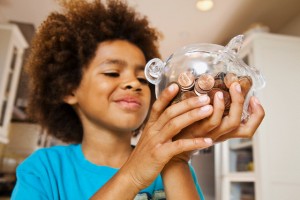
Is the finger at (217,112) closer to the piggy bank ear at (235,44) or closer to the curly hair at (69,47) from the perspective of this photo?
the piggy bank ear at (235,44)

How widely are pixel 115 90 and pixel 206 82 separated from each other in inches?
11.2

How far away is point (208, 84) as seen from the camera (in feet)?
1.01

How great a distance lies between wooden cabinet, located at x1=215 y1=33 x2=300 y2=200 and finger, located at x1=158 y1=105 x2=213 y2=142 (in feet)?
2.91

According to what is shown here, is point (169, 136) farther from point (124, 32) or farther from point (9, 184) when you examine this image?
point (9, 184)

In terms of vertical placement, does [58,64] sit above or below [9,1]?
below

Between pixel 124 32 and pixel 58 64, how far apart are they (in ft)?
0.63

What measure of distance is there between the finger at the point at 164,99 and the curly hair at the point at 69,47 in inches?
14.2

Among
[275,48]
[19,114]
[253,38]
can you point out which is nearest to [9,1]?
[19,114]

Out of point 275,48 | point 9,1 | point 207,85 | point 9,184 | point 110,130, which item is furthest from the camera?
point 9,184

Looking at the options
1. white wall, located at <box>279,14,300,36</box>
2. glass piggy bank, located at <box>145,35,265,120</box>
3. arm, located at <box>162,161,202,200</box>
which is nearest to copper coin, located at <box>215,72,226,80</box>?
glass piggy bank, located at <box>145,35,265,120</box>

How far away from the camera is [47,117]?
32.4 inches

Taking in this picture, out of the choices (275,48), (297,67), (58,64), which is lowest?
(58,64)

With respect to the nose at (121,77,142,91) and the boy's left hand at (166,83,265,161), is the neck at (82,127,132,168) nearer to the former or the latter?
the nose at (121,77,142,91)

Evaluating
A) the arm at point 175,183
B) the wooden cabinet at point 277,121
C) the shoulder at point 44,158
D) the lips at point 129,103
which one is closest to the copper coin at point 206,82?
the arm at point 175,183
